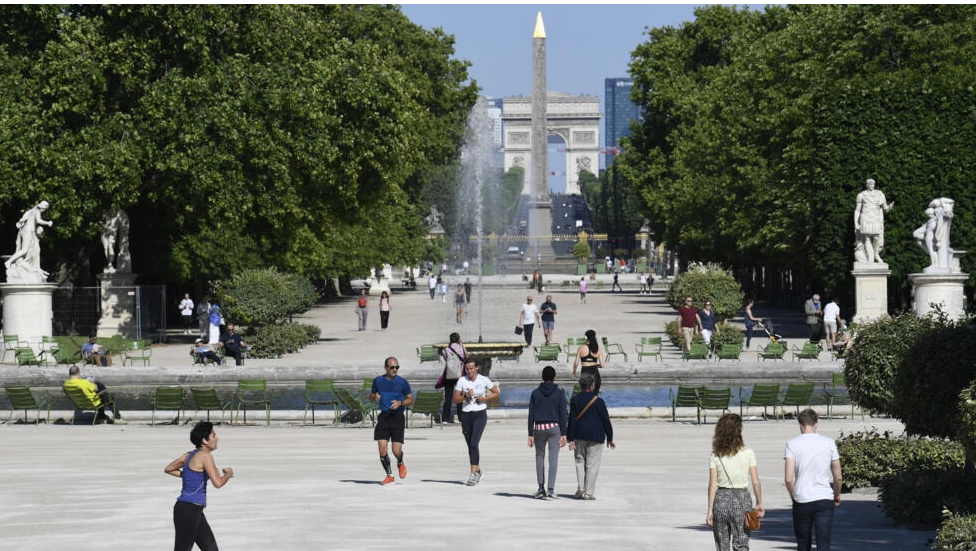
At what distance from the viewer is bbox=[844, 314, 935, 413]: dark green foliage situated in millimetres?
15872

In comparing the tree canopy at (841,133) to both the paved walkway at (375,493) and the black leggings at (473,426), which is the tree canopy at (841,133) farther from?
the black leggings at (473,426)

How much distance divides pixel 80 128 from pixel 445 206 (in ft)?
198

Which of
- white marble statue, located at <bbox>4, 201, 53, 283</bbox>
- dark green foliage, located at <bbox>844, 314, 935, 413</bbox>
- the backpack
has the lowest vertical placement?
the backpack

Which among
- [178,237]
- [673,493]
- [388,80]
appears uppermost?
[388,80]

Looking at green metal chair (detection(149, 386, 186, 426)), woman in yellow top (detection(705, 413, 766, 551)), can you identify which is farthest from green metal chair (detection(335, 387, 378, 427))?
woman in yellow top (detection(705, 413, 766, 551))

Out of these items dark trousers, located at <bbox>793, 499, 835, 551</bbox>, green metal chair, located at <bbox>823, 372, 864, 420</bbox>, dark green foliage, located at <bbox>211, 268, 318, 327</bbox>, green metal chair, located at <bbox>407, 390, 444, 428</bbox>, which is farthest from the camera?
dark green foliage, located at <bbox>211, 268, 318, 327</bbox>

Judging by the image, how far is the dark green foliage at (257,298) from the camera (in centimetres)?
4109

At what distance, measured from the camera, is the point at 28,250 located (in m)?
38.1

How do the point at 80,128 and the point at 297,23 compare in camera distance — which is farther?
the point at 297,23

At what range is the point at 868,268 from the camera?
42438 mm

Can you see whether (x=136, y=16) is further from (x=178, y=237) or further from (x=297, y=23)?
(x=178, y=237)

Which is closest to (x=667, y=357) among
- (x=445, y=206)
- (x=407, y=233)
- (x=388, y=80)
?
(x=388, y=80)

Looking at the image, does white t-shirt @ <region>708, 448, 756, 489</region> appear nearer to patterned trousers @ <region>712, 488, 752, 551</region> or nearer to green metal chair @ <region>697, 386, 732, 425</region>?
patterned trousers @ <region>712, 488, 752, 551</region>

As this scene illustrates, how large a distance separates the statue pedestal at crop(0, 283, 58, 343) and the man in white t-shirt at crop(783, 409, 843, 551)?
29.4m
